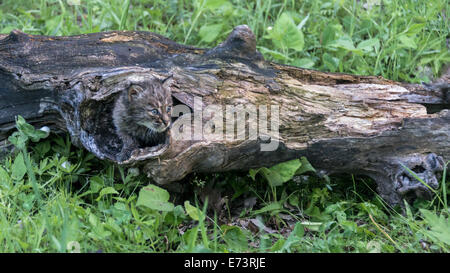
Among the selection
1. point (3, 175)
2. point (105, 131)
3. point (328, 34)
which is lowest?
point (3, 175)

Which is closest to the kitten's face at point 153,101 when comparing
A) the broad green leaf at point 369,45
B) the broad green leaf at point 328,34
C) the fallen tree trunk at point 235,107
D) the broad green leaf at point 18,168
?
the fallen tree trunk at point 235,107

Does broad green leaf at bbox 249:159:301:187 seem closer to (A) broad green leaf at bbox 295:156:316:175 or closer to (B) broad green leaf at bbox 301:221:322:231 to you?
(A) broad green leaf at bbox 295:156:316:175

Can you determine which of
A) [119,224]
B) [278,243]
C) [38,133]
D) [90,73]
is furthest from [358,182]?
[38,133]

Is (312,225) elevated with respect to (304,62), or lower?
lower

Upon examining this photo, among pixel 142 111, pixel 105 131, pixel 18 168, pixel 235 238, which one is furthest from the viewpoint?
pixel 18 168

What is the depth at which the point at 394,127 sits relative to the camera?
3912 mm

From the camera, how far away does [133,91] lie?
11.2ft

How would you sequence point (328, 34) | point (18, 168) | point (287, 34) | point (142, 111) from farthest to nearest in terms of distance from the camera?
point (328, 34) < point (287, 34) < point (18, 168) < point (142, 111)

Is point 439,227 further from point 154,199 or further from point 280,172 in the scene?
point 154,199

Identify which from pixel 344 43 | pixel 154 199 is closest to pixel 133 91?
pixel 154 199

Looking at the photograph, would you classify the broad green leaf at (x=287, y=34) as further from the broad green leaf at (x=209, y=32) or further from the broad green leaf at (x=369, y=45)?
the broad green leaf at (x=209, y=32)

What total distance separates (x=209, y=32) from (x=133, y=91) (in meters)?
2.69

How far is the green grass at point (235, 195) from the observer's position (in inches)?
127
